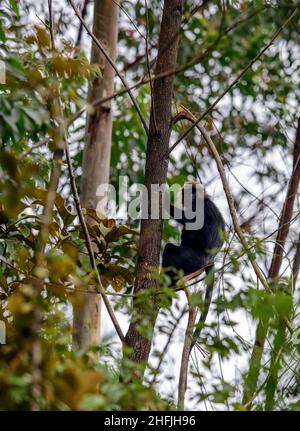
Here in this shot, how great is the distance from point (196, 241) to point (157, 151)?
194 cm

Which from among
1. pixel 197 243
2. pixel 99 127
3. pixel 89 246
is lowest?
pixel 89 246

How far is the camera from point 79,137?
5.38 metres

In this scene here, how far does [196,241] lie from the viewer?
4.82m

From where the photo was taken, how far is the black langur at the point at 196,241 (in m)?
4.64

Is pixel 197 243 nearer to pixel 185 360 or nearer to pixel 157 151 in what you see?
pixel 157 151

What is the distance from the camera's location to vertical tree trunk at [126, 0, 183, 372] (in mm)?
2699

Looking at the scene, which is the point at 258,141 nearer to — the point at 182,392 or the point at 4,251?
the point at 4,251

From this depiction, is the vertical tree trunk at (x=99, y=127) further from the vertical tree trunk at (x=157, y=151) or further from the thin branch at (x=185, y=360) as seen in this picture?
the thin branch at (x=185, y=360)

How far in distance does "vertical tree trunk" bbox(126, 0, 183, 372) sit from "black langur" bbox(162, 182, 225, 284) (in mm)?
1664

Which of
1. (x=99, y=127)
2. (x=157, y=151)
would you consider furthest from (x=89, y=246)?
(x=99, y=127)

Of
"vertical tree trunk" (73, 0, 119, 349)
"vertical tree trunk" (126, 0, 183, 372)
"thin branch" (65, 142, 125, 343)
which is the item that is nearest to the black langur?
"vertical tree trunk" (73, 0, 119, 349)

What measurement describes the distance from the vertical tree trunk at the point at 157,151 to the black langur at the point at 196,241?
1.66 m
